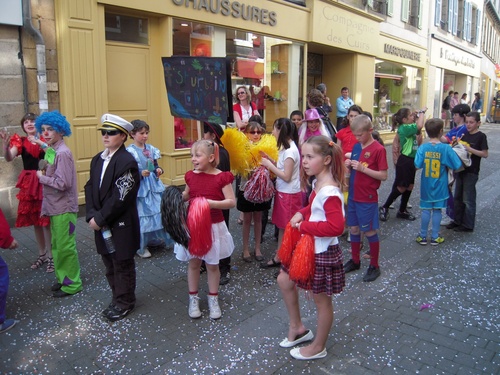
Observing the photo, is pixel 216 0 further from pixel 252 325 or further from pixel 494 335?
pixel 494 335

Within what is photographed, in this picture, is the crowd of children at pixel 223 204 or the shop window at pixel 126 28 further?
the shop window at pixel 126 28

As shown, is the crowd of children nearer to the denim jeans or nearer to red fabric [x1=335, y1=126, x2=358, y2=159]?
red fabric [x1=335, y1=126, x2=358, y2=159]

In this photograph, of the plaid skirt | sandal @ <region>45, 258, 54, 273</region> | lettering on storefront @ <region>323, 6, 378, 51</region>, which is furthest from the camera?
lettering on storefront @ <region>323, 6, 378, 51</region>

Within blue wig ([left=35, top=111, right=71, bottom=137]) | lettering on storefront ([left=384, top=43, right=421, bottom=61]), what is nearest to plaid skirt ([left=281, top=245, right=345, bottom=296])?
blue wig ([left=35, top=111, right=71, bottom=137])

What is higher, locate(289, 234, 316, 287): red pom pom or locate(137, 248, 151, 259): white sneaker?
locate(289, 234, 316, 287): red pom pom

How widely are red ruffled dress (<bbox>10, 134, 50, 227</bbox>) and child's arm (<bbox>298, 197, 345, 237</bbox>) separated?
3.18 m

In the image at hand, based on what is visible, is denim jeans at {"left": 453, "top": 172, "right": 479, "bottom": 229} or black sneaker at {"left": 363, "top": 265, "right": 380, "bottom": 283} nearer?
black sneaker at {"left": 363, "top": 265, "right": 380, "bottom": 283}

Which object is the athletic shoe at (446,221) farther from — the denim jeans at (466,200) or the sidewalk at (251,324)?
the sidewalk at (251,324)

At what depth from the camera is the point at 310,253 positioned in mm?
3016

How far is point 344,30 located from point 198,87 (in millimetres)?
10521

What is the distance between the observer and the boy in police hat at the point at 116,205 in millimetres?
3676

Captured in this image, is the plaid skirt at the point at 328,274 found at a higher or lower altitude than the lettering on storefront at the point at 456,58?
lower

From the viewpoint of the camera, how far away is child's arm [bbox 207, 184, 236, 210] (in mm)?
3641

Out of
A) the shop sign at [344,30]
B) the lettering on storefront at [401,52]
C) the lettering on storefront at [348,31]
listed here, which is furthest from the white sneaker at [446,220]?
the lettering on storefront at [401,52]
